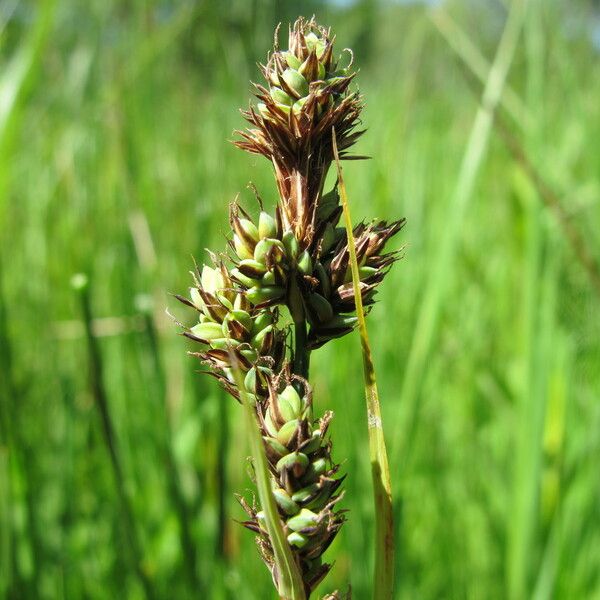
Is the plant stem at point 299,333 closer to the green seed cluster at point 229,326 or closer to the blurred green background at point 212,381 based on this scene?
the green seed cluster at point 229,326

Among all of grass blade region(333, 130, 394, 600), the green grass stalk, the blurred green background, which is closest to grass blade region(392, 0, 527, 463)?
the blurred green background

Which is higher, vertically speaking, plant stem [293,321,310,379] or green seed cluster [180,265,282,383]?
green seed cluster [180,265,282,383]

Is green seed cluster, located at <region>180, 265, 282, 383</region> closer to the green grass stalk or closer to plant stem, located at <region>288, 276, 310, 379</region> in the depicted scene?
plant stem, located at <region>288, 276, 310, 379</region>

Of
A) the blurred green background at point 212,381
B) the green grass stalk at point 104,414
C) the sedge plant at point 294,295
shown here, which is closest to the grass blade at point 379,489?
the sedge plant at point 294,295

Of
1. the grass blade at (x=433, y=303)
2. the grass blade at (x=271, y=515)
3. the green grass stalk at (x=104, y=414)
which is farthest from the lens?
the grass blade at (x=433, y=303)

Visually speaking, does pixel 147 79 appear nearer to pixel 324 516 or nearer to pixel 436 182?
pixel 436 182

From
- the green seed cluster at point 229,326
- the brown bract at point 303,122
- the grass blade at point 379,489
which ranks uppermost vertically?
the brown bract at point 303,122
